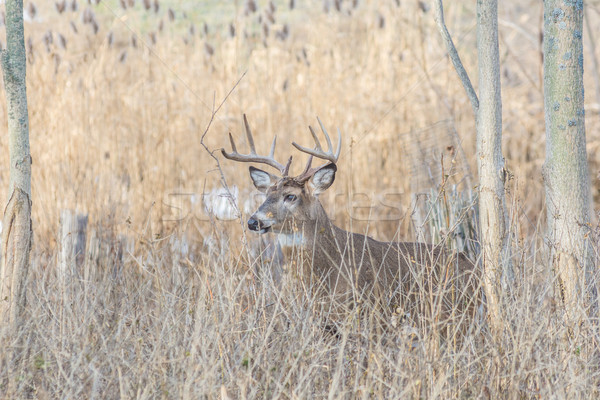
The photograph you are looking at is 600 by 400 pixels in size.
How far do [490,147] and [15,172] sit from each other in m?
2.21

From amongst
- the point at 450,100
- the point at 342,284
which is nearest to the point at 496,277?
the point at 342,284

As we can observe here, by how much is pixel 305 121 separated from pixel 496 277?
4.58m

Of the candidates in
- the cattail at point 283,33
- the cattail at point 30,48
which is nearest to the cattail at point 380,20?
the cattail at point 283,33

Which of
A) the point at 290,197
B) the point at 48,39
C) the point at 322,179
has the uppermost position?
the point at 48,39

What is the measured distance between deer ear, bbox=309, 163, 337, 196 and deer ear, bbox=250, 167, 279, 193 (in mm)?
297

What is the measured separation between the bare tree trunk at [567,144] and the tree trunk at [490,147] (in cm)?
25

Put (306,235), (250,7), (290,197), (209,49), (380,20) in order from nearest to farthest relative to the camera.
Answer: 1. (306,235)
2. (290,197)
3. (250,7)
4. (209,49)
5. (380,20)

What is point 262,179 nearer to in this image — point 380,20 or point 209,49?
point 209,49

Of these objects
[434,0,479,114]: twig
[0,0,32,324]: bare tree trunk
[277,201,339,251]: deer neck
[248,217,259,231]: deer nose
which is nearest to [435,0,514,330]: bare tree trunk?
[434,0,479,114]: twig

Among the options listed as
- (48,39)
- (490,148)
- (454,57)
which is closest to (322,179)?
(454,57)

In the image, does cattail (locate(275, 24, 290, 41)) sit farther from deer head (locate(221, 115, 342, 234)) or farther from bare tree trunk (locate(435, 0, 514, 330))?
bare tree trunk (locate(435, 0, 514, 330))

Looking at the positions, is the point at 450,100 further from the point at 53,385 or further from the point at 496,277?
the point at 53,385

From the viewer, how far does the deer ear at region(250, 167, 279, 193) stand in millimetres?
5090

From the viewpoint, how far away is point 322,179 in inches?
193
